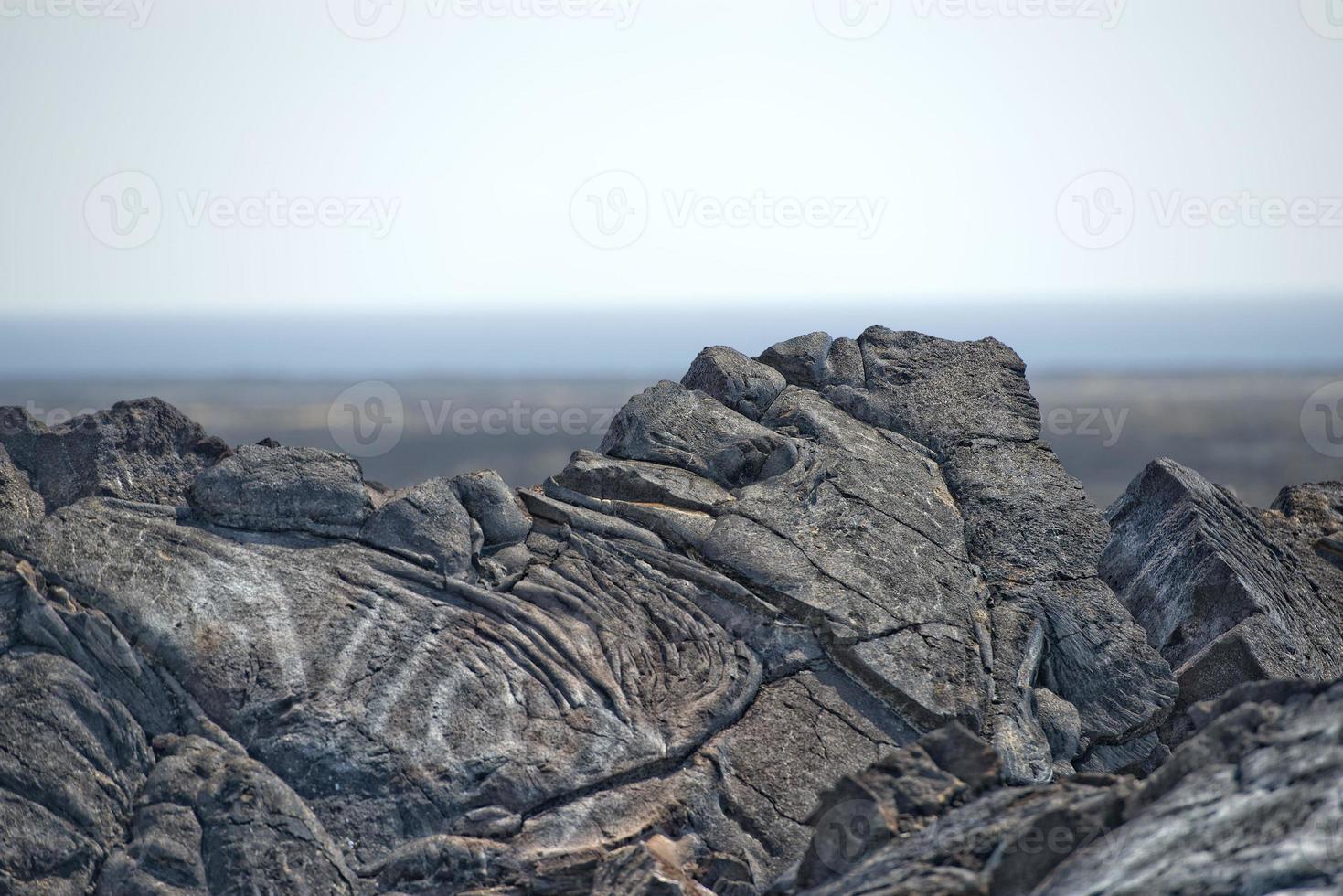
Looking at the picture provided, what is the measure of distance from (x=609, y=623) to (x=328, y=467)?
2.64 metres

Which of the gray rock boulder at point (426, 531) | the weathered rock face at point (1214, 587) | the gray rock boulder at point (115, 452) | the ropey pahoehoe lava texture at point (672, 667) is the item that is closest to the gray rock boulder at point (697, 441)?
the ropey pahoehoe lava texture at point (672, 667)

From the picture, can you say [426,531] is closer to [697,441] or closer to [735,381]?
[697,441]

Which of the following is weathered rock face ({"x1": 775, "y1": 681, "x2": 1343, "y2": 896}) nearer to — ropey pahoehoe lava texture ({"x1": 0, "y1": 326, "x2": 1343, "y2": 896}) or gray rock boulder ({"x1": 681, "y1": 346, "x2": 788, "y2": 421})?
ropey pahoehoe lava texture ({"x1": 0, "y1": 326, "x2": 1343, "y2": 896})

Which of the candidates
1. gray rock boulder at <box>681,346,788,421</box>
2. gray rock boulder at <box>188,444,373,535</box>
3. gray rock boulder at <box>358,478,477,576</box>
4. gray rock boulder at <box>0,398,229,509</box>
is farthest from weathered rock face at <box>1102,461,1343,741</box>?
gray rock boulder at <box>0,398,229,509</box>

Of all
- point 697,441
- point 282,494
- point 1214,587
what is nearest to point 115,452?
point 282,494

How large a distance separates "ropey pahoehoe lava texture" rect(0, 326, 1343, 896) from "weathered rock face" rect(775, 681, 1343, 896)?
0.06 ft

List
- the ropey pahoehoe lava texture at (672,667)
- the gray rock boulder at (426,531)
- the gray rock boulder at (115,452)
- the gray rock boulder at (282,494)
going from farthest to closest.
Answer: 1. the gray rock boulder at (115,452)
2. the gray rock boulder at (426,531)
3. the gray rock boulder at (282,494)
4. the ropey pahoehoe lava texture at (672,667)

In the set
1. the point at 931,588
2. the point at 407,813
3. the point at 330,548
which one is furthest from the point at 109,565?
the point at 931,588

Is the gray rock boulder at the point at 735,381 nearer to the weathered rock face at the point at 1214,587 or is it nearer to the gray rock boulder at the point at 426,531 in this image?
the gray rock boulder at the point at 426,531

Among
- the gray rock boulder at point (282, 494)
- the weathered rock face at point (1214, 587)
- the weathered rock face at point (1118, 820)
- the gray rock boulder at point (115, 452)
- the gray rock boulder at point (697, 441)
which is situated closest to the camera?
the weathered rock face at point (1118, 820)

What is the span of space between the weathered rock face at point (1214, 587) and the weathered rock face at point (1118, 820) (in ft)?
12.8

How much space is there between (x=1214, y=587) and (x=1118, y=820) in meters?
5.45

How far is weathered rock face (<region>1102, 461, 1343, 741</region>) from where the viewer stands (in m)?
10.7

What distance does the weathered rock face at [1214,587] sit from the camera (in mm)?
10734
